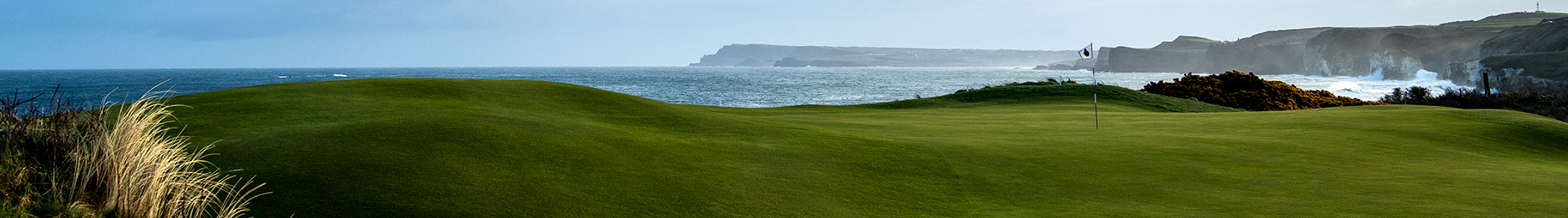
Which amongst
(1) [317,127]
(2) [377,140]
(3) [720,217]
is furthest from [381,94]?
(3) [720,217]

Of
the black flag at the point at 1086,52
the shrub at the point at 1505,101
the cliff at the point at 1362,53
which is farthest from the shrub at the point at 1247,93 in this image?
the cliff at the point at 1362,53

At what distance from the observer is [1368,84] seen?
95.1 metres

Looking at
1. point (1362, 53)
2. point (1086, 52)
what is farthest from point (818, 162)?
point (1362, 53)

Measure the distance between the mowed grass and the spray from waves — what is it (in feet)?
211

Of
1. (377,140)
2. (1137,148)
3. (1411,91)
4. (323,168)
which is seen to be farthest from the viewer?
(1411,91)

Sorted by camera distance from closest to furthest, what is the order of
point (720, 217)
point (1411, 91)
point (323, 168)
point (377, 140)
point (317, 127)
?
1. point (720, 217)
2. point (323, 168)
3. point (377, 140)
4. point (317, 127)
5. point (1411, 91)

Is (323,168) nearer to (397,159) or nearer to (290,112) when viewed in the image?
(397,159)

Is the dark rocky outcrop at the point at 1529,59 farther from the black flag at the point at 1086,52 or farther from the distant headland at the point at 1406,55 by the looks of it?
the black flag at the point at 1086,52

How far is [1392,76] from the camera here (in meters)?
104

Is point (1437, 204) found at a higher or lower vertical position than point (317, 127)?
lower

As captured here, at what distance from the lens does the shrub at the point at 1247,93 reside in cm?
2973

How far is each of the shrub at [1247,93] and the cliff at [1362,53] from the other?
51.4 meters

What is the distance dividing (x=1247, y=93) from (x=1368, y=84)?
262 ft

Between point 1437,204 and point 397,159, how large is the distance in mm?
9003
